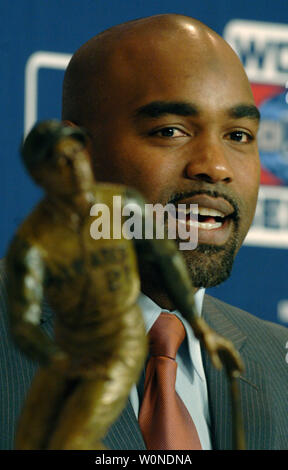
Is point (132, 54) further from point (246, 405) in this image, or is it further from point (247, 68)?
point (247, 68)

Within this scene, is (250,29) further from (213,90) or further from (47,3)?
(213,90)

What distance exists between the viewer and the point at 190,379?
109 cm

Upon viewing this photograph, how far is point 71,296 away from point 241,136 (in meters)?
0.59

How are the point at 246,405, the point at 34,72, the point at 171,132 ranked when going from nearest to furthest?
1. the point at 171,132
2. the point at 246,405
3. the point at 34,72

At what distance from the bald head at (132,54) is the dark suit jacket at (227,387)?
28 centimetres

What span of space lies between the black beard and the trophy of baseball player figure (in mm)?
408

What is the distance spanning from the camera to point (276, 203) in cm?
174

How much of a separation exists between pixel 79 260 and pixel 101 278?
2 cm

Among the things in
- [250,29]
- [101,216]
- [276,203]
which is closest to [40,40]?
[250,29]

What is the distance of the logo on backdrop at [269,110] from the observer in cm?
172

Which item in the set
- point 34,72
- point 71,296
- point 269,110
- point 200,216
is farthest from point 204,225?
point 269,110

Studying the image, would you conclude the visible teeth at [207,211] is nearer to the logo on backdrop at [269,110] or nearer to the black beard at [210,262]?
the black beard at [210,262]

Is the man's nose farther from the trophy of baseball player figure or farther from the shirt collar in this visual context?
the trophy of baseball player figure

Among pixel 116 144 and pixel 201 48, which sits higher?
pixel 201 48
